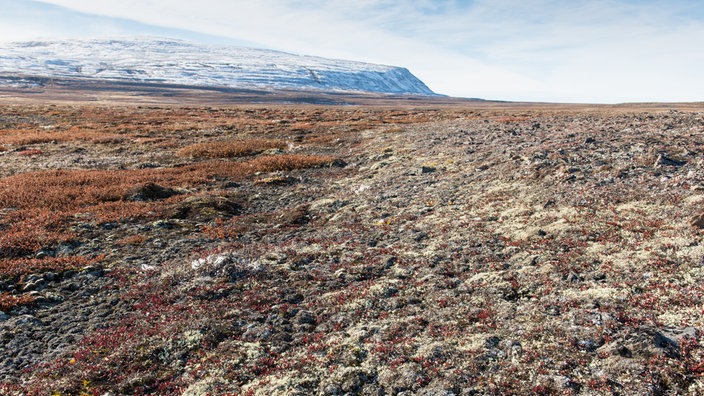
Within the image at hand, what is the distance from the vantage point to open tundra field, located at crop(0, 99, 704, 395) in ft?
26.3

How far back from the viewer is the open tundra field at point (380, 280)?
801cm

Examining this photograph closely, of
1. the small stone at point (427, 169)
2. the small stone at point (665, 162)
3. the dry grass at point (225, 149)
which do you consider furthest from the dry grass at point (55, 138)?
the small stone at point (665, 162)

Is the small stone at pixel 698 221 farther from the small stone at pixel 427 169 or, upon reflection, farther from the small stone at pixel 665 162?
the small stone at pixel 427 169

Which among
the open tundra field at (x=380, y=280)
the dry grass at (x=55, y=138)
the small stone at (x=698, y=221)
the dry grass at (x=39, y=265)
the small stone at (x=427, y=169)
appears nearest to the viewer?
the open tundra field at (x=380, y=280)

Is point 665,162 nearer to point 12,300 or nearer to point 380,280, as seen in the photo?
point 380,280

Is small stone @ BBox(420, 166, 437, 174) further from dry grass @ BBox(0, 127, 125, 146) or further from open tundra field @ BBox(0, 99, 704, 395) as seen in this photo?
dry grass @ BBox(0, 127, 125, 146)

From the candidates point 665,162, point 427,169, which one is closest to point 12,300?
point 427,169

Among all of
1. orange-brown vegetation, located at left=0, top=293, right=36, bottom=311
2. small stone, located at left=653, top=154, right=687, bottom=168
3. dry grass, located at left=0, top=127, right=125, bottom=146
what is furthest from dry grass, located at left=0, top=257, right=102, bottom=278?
dry grass, located at left=0, top=127, right=125, bottom=146

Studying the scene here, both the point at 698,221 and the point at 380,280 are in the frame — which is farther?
the point at 380,280

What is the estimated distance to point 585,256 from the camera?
1159cm

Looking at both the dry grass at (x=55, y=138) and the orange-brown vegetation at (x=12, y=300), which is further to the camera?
the dry grass at (x=55, y=138)

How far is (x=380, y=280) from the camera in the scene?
12391mm

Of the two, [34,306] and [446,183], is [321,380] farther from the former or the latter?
[446,183]

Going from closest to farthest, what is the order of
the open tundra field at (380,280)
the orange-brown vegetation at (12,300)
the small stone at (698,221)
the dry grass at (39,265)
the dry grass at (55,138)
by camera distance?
the open tundra field at (380,280) < the small stone at (698,221) < the orange-brown vegetation at (12,300) < the dry grass at (39,265) < the dry grass at (55,138)
